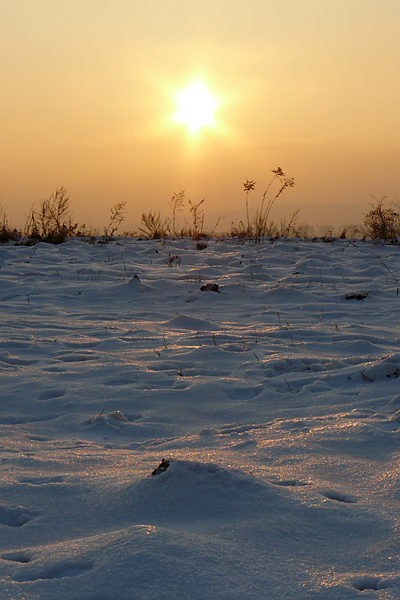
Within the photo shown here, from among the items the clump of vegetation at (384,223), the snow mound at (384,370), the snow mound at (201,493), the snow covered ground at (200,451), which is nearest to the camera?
the snow covered ground at (200,451)

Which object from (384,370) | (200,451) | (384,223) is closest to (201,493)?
(200,451)

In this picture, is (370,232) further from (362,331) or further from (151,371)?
(151,371)

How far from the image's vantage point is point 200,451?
6.80 feet

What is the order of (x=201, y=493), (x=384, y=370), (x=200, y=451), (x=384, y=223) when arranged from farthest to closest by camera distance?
(x=384, y=223) < (x=384, y=370) < (x=200, y=451) < (x=201, y=493)

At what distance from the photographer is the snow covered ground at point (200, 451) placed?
1.29 meters

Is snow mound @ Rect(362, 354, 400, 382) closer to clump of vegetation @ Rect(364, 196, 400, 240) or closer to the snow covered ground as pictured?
the snow covered ground

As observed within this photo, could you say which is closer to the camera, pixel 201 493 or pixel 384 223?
pixel 201 493

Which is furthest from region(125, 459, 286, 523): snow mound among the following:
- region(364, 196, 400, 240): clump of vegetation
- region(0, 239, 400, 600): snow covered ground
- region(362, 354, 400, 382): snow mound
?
region(364, 196, 400, 240): clump of vegetation

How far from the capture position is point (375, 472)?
6.18 feet

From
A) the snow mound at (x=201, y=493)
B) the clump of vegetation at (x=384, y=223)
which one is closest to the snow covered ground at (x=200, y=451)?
the snow mound at (x=201, y=493)

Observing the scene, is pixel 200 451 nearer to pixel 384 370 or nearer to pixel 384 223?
pixel 384 370

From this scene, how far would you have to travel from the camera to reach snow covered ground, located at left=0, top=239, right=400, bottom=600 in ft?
4.23

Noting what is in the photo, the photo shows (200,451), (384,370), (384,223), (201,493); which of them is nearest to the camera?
(201,493)

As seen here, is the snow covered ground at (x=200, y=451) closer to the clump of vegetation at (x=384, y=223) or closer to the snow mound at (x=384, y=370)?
the snow mound at (x=384, y=370)
